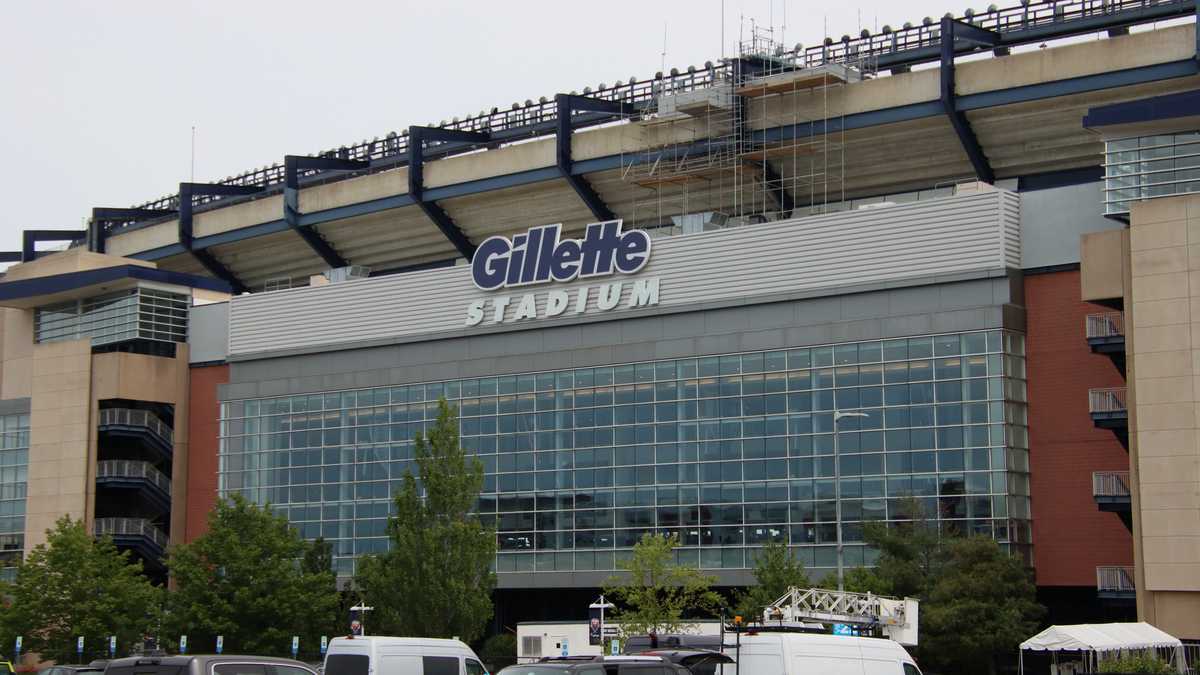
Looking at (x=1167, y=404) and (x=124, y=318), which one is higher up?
(x=124, y=318)

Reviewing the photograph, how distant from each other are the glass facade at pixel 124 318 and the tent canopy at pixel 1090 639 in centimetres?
5843

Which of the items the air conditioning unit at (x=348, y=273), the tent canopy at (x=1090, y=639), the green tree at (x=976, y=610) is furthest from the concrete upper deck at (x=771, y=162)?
the tent canopy at (x=1090, y=639)

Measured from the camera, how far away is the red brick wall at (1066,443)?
6353cm

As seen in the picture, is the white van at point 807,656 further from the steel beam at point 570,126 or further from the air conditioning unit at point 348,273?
the air conditioning unit at point 348,273

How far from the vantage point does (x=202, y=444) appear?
302 ft

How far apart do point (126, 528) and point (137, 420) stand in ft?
18.7

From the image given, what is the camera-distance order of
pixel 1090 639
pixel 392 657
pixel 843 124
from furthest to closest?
pixel 843 124, pixel 1090 639, pixel 392 657

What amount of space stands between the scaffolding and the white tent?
30121 mm

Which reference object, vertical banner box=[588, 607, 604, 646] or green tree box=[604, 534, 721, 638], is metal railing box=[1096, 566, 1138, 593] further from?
vertical banner box=[588, 607, 604, 646]

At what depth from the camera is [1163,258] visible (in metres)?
58.0

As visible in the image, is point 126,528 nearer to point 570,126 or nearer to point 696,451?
point 570,126

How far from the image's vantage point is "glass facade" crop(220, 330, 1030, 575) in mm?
66062

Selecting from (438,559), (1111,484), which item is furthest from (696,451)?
(1111,484)

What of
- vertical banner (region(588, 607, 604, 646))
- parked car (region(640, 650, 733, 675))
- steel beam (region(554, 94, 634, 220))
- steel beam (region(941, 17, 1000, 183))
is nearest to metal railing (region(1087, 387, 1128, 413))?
steel beam (region(941, 17, 1000, 183))
